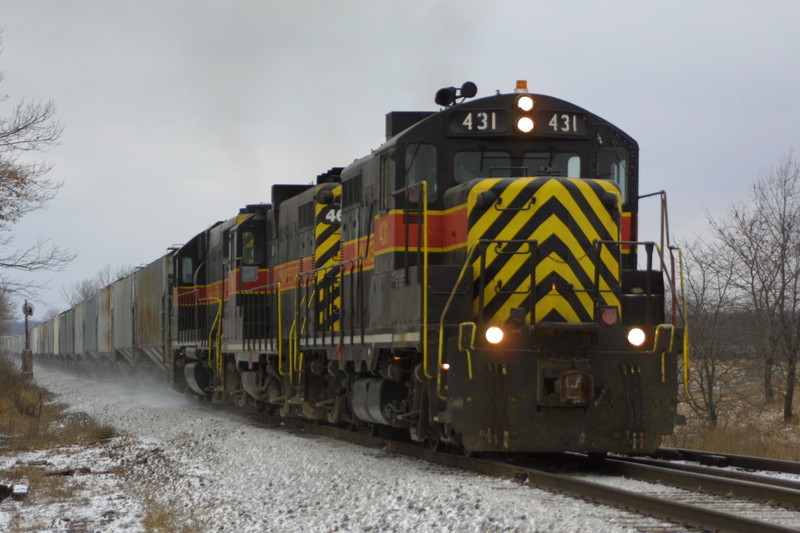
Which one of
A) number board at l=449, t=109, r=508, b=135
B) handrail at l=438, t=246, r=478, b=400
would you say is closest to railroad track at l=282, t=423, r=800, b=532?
handrail at l=438, t=246, r=478, b=400

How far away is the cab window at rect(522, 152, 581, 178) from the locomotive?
0.05 ft

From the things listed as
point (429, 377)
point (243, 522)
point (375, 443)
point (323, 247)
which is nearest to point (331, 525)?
point (243, 522)

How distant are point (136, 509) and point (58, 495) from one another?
1.27 metres

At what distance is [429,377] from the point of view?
31.7 feet

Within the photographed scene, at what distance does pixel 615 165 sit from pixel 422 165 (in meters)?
2.10

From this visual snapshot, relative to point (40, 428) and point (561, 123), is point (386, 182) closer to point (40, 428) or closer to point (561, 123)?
point (561, 123)

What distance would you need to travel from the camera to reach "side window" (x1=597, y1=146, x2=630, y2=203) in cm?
1088

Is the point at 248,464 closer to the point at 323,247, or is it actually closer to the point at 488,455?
the point at 488,455

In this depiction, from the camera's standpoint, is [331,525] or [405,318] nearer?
[331,525]

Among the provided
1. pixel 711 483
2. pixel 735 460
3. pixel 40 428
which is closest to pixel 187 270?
pixel 40 428

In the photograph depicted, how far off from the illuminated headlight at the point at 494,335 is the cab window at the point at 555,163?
2034 millimetres

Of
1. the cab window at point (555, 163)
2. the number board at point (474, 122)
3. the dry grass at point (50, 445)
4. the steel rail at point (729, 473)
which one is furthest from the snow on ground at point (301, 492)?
the number board at point (474, 122)

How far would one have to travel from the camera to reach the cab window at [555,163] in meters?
10.7

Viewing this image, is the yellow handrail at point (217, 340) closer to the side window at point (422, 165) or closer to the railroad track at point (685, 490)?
the railroad track at point (685, 490)
